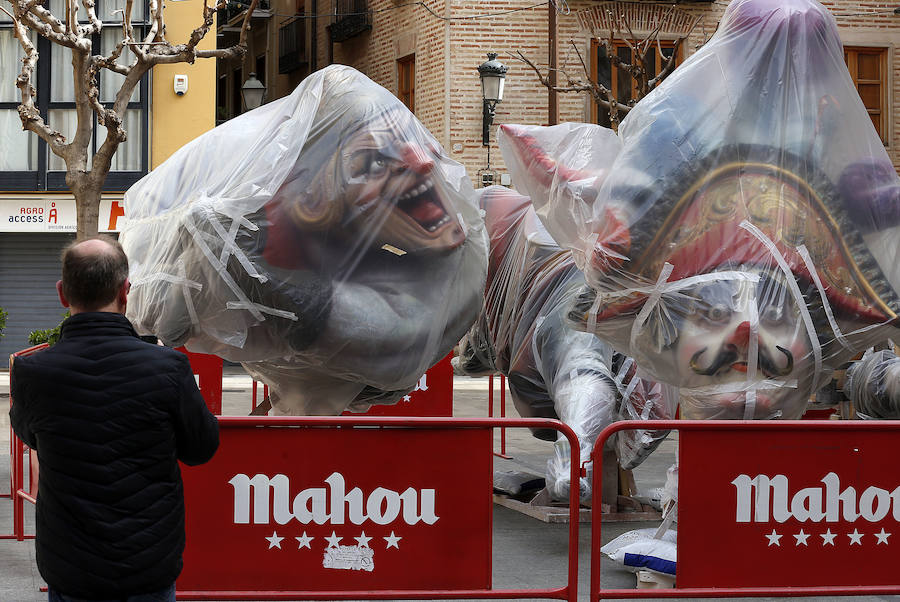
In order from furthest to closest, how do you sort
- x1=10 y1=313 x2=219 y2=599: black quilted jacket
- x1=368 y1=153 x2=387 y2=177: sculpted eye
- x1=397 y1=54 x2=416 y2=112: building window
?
x1=397 y1=54 x2=416 y2=112: building window, x1=368 y1=153 x2=387 y2=177: sculpted eye, x1=10 y1=313 x2=219 y2=599: black quilted jacket

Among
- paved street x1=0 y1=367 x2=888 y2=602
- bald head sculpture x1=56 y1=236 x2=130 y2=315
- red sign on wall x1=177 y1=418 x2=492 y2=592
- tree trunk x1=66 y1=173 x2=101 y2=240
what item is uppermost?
tree trunk x1=66 y1=173 x2=101 y2=240

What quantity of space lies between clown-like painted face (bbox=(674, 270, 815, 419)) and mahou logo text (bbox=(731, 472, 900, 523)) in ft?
3.36

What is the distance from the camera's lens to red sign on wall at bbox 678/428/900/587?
482 centimetres

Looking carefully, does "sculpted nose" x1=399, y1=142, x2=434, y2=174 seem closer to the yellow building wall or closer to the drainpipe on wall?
the drainpipe on wall

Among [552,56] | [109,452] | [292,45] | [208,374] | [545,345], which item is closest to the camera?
[109,452]

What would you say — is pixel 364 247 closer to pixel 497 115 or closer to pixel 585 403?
pixel 585 403

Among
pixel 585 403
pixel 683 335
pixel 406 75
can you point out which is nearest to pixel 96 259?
pixel 683 335

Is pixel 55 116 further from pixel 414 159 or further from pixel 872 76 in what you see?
pixel 414 159

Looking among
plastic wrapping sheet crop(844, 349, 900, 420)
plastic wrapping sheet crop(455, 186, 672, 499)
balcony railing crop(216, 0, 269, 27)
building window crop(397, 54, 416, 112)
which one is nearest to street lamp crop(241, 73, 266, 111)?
building window crop(397, 54, 416, 112)

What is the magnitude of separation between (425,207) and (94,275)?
2745mm

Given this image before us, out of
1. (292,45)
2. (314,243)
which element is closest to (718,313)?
(314,243)

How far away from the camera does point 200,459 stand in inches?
136

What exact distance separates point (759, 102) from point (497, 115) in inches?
614

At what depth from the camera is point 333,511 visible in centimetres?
471
